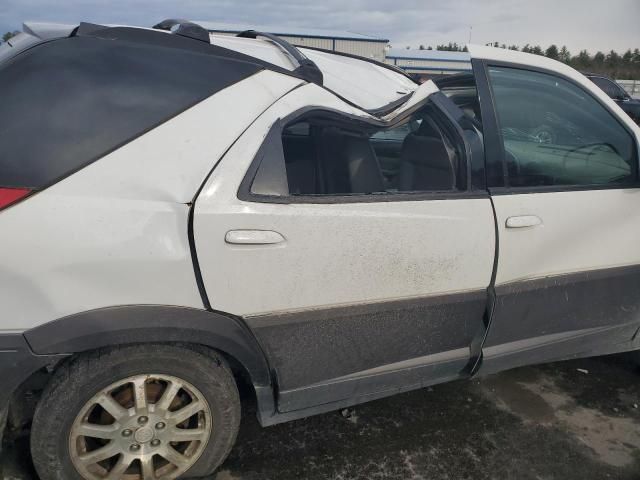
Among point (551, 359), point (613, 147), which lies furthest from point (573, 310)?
point (613, 147)

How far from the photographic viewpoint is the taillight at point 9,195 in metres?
1.59

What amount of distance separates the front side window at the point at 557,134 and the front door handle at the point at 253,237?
1.25 m

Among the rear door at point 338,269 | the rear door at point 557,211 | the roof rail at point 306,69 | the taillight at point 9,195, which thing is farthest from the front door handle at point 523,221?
the taillight at point 9,195

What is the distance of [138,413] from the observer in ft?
6.28

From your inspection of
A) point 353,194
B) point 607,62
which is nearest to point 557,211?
point 353,194

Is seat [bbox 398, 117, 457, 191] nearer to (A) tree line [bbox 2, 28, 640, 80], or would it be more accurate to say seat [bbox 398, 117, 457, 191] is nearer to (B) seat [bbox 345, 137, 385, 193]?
(B) seat [bbox 345, 137, 385, 193]

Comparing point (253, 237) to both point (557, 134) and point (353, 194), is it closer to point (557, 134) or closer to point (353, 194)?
point (353, 194)

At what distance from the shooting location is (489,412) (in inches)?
107

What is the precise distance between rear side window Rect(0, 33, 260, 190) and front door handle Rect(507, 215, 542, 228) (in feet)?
4.31

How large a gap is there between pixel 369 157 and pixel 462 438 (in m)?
1.49

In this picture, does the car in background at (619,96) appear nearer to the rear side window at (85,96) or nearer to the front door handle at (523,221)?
the front door handle at (523,221)

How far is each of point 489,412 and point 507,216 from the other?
45.2 inches

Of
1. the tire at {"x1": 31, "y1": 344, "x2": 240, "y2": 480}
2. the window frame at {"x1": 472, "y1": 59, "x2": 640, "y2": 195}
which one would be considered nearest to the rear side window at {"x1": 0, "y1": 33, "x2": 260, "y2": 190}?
the tire at {"x1": 31, "y1": 344, "x2": 240, "y2": 480}

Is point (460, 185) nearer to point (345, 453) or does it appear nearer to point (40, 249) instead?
point (345, 453)
